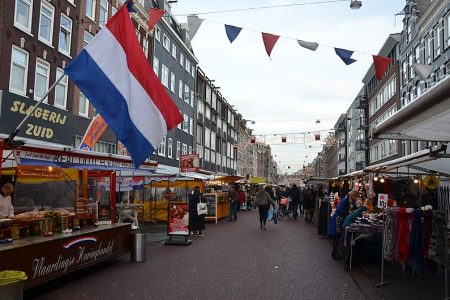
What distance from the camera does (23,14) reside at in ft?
67.8

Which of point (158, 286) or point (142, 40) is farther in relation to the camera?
point (142, 40)

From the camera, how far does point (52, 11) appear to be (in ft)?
74.6

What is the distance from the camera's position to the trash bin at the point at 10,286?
5453 mm

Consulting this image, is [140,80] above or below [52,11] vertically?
below

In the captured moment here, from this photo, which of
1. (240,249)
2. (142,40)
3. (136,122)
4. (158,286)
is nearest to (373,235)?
(240,249)

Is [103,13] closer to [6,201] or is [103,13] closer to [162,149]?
[162,149]

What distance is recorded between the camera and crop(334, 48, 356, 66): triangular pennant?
11.0m

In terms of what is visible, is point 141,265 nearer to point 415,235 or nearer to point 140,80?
point 140,80

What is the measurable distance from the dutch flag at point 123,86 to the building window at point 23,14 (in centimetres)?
1325

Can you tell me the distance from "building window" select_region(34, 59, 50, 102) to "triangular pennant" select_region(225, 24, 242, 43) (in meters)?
13.7

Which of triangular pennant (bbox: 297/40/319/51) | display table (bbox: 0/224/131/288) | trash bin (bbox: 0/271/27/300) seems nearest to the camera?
trash bin (bbox: 0/271/27/300)

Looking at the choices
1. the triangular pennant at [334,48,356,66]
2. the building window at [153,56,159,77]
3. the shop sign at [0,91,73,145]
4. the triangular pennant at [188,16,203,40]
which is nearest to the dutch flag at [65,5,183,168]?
the triangular pennant at [188,16,203,40]

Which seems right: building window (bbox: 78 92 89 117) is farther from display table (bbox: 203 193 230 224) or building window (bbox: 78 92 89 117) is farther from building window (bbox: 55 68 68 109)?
display table (bbox: 203 193 230 224)

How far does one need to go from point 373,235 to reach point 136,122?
20.0ft
